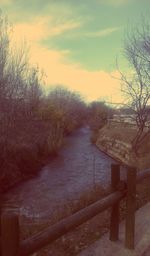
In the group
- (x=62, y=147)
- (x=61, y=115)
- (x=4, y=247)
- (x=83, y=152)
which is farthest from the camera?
(x=61, y=115)

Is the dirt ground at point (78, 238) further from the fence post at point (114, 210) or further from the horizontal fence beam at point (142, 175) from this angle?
the horizontal fence beam at point (142, 175)

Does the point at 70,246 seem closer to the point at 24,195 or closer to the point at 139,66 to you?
the point at 24,195

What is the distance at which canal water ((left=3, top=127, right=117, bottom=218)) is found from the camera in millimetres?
9197

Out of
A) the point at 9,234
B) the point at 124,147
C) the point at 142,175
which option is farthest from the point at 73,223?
the point at 124,147

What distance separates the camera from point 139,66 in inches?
451

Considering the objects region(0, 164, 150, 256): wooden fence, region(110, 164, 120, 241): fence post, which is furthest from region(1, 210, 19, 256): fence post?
region(110, 164, 120, 241): fence post

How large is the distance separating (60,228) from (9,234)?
652mm

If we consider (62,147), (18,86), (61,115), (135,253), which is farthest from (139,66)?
(61,115)

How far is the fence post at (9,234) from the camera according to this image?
6.88ft

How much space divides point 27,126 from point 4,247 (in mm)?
15118

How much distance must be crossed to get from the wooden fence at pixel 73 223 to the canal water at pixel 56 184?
4.78 meters

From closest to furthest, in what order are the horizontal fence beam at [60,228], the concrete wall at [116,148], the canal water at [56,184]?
the horizontal fence beam at [60,228]
the canal water at [56,184]
the concrete wall at [116,148]

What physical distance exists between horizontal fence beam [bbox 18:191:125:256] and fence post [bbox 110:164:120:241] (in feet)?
0.42

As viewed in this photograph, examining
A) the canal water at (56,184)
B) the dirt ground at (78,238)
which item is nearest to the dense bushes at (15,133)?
the canal water at (56,184)
